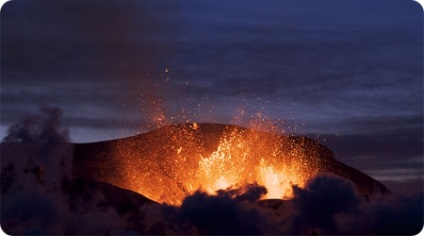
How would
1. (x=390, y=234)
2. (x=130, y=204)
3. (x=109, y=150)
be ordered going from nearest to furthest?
1. (x=390, y=234)
2. (x=130, y=204)
3. (x=109, y=150)

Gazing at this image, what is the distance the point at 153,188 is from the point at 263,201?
12.8m

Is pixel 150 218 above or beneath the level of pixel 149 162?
beneath

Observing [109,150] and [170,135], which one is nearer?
[170,135]

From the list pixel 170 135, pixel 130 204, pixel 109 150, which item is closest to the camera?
pixel 130 204

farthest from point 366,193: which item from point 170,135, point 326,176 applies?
point 170,135

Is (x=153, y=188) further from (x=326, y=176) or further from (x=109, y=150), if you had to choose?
(x=326, y=176)

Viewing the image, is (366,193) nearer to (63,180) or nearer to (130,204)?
(130,204)

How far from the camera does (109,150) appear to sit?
9662 cm

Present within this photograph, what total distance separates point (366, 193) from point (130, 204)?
32835 mm

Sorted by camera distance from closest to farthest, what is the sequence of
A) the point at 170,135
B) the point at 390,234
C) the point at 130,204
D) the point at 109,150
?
1. the point at 390,234
2. the point at 130,204
3. the point at 170,135
4. the point at 109,150

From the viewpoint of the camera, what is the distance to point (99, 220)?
79.6 meters

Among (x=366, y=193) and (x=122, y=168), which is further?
(x=366, y=193)

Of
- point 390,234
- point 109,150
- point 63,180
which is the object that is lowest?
point 390,234

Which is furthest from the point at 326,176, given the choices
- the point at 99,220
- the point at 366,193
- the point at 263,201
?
the point at 99,220
